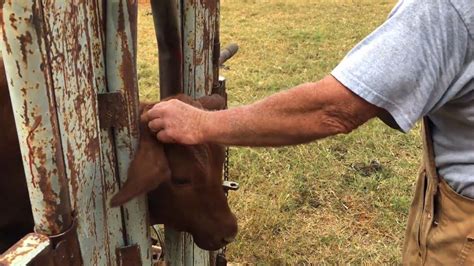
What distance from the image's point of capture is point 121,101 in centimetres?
207

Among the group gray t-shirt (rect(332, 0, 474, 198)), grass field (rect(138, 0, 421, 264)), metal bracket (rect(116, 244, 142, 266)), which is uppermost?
gray t-shirt (rect(332, 0, 474, 198))

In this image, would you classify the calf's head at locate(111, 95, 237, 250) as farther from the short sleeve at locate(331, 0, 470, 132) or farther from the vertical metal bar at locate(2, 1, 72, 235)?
the short sleeve at locate(331, 0, 470, 132)

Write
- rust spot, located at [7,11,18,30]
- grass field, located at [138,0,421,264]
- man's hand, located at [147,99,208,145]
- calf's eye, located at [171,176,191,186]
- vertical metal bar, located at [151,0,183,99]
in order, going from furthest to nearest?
grass field, located at [138,0,421,264], calf's eye, located at [171,176,191,186], vertical metal bar, located at [151,0,183,99], man's hand, located at [147,99,208,145], rust spot, located at [7,11,18,30]

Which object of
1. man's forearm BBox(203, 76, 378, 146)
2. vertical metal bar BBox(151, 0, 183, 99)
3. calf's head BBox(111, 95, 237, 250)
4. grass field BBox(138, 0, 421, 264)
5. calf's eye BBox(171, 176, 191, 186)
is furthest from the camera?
grass field BBox(138, 0, 421, 264)

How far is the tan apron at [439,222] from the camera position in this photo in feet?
6.76

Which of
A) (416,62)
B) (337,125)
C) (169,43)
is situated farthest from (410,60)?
(169,43)

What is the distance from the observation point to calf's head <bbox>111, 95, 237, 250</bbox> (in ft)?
7.34

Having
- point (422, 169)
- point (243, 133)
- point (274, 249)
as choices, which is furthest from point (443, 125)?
point (274, 249)

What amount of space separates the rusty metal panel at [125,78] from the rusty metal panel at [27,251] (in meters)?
0.48

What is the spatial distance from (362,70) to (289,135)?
34cm

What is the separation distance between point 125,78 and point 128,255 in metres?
0.68

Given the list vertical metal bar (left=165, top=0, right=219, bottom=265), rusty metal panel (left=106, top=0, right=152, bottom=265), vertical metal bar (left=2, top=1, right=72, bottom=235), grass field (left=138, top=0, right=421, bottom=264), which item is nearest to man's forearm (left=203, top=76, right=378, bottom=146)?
rusty metal panel (left=106, top=0, right=152, bottom=265)

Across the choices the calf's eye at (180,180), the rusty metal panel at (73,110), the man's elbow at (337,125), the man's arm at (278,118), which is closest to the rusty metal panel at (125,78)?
the rusty metal panel at (73,110)

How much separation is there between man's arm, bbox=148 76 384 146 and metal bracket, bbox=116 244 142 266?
17.1 inches
